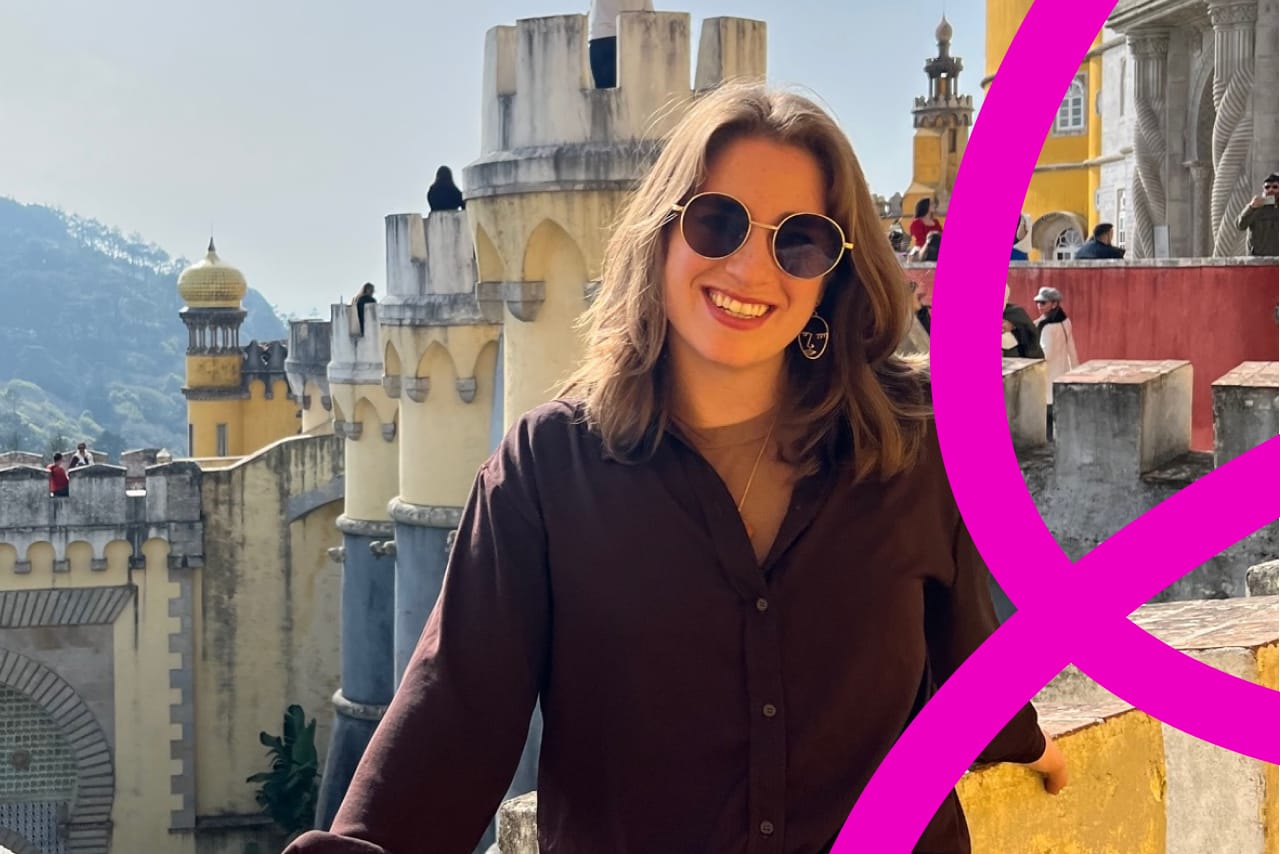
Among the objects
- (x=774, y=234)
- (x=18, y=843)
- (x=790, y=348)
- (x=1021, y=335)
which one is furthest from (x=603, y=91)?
(x=18, y=843)

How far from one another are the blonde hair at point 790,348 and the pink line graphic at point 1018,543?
16cm

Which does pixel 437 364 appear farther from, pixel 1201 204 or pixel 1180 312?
pixel 1201 204

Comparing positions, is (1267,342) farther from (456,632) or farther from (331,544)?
(331,544)

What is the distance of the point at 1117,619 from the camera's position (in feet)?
7.62

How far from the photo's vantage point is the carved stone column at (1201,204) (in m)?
18.8

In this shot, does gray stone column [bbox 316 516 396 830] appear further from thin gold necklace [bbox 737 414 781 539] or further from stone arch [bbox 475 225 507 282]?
thin gold necklace [bbox 737 414 781 539]

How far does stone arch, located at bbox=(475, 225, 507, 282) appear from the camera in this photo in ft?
38.5

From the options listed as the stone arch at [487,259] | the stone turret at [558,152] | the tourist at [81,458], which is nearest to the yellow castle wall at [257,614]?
the tourist at [81,458]

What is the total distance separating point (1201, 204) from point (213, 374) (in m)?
25.1

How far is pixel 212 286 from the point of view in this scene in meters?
42.0

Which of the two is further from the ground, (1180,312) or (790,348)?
(1180,312)

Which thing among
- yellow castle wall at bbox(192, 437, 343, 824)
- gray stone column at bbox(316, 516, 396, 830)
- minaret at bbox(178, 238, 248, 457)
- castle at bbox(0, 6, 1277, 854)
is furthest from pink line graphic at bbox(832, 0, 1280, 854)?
minaret at bbox(178, 238, 248, 457)

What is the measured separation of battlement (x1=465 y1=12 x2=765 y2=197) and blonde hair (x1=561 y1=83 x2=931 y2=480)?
8.57m

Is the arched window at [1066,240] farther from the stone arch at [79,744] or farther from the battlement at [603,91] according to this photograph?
the battlement at [603,91]
